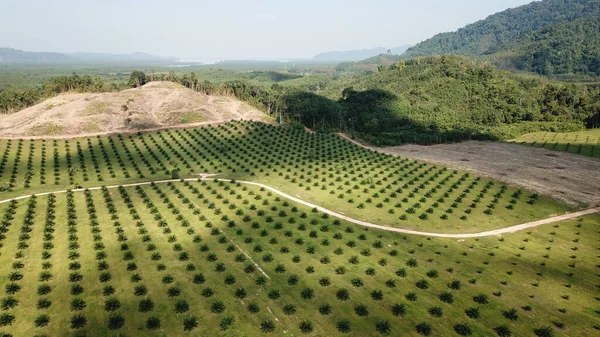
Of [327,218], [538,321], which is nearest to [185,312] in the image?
[327,218]

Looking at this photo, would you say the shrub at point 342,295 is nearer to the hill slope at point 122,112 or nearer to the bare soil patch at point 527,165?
the bare soil patch at point 527,165

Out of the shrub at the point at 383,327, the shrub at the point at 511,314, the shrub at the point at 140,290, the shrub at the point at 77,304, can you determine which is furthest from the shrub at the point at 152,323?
the shrub at the point at 511,314

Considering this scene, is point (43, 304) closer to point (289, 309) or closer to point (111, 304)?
point (111, 304)

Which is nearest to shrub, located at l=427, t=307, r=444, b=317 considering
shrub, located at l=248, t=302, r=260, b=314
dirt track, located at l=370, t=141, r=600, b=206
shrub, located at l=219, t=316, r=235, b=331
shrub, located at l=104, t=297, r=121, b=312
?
shrub, located at l=248, t=302, r=260, b=314

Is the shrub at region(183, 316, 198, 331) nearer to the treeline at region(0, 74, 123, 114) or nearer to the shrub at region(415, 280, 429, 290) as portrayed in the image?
the shrub at region(415, 280, 429, 290)

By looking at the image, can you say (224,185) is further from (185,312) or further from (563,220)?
(563,220)

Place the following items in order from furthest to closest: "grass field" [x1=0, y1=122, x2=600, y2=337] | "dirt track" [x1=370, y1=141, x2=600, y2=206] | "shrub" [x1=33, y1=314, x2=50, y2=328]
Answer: "dirt track" [x1=370, y1=141, x2=600, y2=206] < "grass field" [x1=0, y1=122, x2=600, y2=337] < "shrub" [x1=33, y1=314, x2=50, y2=328]
